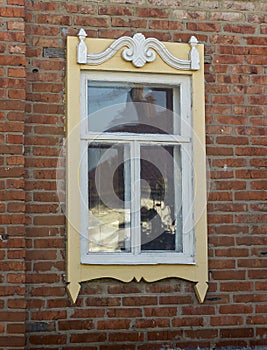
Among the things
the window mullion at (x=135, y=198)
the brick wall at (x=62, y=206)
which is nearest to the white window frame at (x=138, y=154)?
the window mullion at (x=135, y=198)

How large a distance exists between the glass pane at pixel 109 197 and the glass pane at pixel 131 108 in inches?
6.7

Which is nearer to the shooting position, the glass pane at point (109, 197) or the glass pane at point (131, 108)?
the glass pane at point (109, 197)

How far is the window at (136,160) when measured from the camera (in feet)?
17.9

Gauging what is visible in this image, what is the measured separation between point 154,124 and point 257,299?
1.49 metres

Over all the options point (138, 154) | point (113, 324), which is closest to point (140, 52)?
point (138, 154)

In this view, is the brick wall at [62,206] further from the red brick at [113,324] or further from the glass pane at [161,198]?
the glass pane at [161,198]

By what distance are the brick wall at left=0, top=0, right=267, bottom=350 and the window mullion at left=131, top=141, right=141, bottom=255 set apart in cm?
31

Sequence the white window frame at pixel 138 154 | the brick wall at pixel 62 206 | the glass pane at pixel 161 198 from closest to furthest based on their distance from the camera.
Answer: the brick wall at pixel 62 206, the white window frame at pixel 138 154, the glass pane at pixel 161 198

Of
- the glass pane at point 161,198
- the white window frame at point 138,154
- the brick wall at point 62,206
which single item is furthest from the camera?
the glass pane at point 161,198

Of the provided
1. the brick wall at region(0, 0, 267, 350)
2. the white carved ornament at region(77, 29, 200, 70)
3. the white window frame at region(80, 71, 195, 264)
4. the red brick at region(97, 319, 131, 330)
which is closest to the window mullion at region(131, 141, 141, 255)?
the white window frame at region(80, 71, 195, 264)

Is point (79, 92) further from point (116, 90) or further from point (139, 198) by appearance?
point (139, 198)

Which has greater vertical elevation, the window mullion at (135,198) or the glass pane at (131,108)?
the glass pane at (131,108)

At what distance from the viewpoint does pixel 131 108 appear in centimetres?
569

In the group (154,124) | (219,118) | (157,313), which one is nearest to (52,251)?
(157,313)
